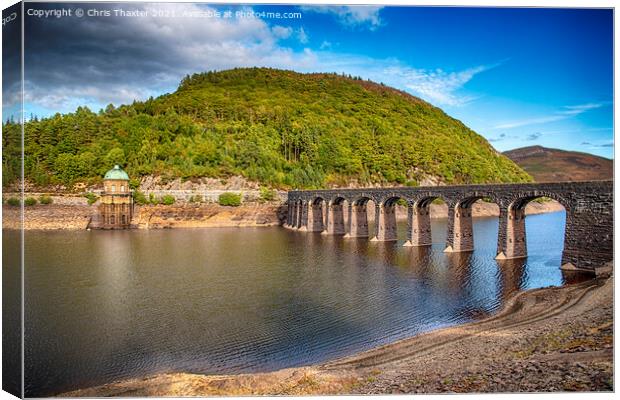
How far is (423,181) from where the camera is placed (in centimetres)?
10800

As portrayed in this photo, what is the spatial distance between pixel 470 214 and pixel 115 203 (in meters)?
53.1

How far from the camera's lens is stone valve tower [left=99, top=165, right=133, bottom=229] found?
76.4 meters

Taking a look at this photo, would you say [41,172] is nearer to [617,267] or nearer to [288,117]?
[288,117]

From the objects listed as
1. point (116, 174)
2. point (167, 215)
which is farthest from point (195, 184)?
point (116, 174)

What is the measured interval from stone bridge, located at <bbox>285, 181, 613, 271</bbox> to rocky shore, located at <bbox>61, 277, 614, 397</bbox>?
1231cm

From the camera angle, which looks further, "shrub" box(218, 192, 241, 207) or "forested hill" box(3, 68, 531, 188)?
"shrub" box(218, 192, 241, 207)

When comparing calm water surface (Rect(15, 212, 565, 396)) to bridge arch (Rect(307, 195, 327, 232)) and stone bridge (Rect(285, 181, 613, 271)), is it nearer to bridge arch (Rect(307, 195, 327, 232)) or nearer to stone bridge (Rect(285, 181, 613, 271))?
stone bridge (Rect(285, 181, 613, 271))

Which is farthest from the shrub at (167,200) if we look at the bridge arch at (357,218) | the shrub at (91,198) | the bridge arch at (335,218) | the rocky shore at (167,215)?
the bridge arch at (357,218)

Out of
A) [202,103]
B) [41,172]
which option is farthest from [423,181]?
[41,172]

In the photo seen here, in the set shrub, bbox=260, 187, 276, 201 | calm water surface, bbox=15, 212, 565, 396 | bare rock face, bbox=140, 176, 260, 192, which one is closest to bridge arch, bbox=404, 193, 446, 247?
calm water surface, bbox=15, 212, 565, 396

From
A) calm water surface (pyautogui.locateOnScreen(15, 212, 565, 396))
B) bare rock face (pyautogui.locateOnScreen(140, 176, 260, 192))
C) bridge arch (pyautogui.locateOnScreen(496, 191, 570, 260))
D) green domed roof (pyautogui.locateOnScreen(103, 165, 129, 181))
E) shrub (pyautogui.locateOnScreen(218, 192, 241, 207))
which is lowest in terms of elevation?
calm water surface (pyautogui.locateOnScreen(15, 212, 565, 396))

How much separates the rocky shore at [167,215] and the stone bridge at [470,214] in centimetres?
948

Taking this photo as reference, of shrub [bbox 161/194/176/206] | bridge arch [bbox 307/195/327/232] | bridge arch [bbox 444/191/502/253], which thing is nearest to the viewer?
bridge arch [bbox 444/191/502/253]

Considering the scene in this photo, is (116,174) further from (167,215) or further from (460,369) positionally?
(460,369)
